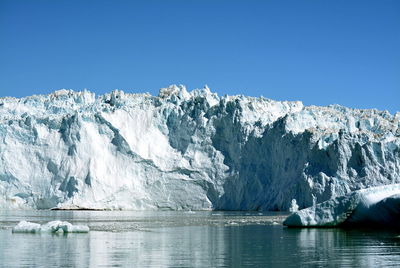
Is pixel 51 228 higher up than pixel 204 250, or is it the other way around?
pixel 51 228

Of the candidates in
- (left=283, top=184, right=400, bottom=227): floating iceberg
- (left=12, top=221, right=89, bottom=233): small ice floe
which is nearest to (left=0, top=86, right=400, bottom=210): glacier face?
(left=283, top=184, right=400, bottom=227): floating iceberg

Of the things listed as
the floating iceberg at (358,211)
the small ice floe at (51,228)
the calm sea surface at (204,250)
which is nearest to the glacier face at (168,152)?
the floating iceberg at (358,211)

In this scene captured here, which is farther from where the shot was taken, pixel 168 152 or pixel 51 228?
pixel 168 152

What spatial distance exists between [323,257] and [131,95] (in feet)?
172

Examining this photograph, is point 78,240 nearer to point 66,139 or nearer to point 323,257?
point 323,257

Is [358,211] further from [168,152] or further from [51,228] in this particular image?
[168,152]

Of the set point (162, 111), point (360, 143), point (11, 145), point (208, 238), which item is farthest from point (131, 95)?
point (208, 238)

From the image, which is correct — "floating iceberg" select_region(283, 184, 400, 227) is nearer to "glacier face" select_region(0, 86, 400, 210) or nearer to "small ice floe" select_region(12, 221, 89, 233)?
"small ice floe" select_region(12, 221, 89, 233)

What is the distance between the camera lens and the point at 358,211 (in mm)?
21281

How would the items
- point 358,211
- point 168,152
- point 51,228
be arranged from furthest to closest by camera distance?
point 168,152, point 358,211, point 51,228

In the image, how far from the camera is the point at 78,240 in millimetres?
16875

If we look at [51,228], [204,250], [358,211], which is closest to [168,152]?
[358,211]

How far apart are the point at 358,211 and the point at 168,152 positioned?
37.9m

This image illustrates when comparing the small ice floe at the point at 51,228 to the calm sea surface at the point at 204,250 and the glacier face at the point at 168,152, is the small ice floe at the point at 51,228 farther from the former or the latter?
the glacier face at the point at 168,152
